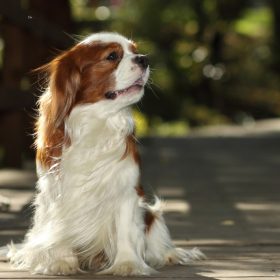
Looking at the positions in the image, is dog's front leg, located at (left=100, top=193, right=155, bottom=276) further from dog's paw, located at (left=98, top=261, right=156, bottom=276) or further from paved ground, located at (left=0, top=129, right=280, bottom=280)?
paved ground, located at (left=0, top=129, right=280, bottom=280)

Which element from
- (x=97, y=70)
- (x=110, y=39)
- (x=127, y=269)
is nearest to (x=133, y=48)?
(x=110, y=39)

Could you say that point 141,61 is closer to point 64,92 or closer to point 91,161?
point 64,92

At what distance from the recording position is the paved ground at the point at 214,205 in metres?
5.25

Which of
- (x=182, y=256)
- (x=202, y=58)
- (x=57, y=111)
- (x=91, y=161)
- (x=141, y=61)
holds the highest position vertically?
(x=141, y=61)

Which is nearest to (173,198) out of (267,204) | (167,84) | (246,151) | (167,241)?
(267,204)

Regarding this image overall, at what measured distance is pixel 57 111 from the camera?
Result: 5.03m

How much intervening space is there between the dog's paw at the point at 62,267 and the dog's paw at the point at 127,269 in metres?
0.14

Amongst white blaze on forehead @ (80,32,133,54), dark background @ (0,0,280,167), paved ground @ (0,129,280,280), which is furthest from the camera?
dark background @ (0,0,280,167)

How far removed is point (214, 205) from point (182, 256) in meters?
2.53

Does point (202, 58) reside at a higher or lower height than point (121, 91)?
lower

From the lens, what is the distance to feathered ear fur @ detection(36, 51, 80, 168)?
5.04 metres

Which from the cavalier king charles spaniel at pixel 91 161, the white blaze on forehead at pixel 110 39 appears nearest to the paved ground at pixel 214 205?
the cavalier king charles spaniel at pixel 91 161

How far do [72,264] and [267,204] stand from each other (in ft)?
Result: 10.4

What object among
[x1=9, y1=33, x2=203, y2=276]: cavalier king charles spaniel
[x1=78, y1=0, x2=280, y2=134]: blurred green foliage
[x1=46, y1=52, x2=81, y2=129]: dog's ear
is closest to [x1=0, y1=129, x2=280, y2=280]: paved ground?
[x1=9, y1=33, x2=203, y2=276]: cavalier king charles spaniel
